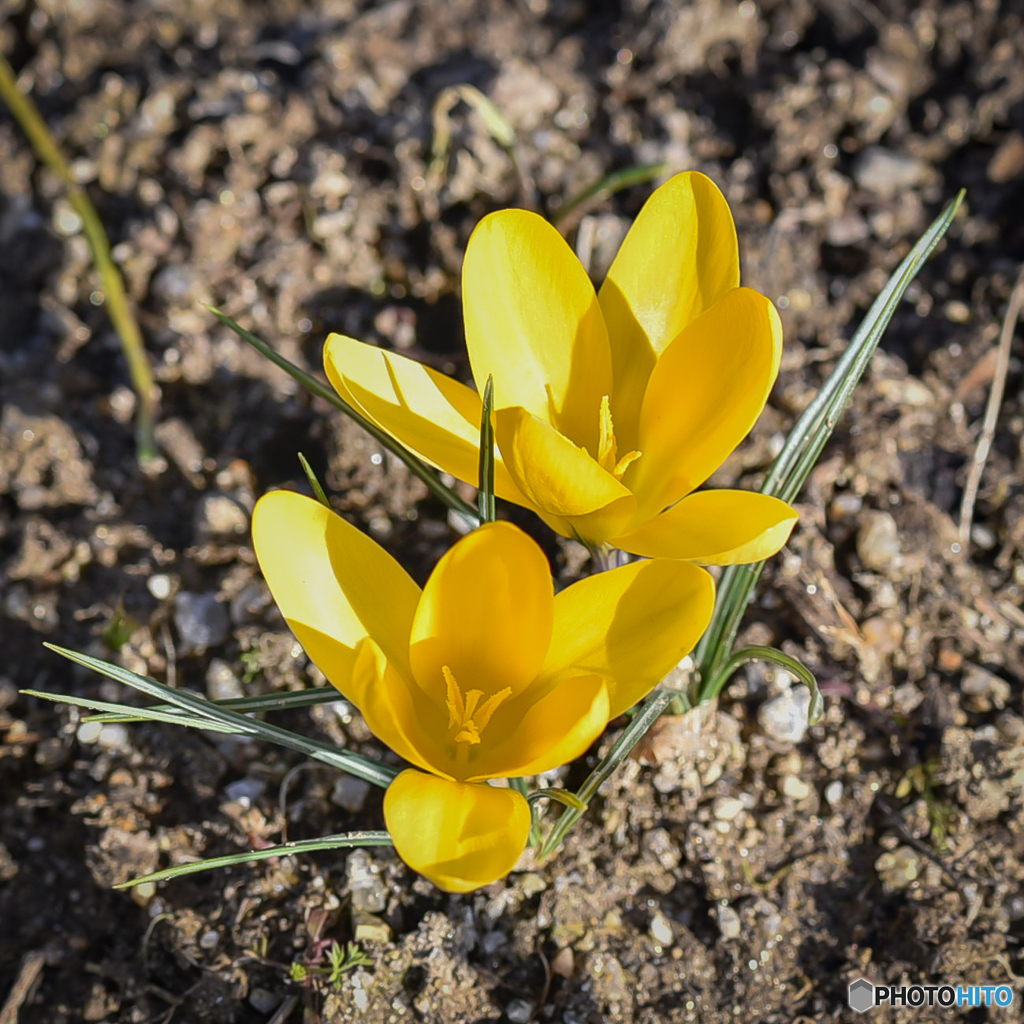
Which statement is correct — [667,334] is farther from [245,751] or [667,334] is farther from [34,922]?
[34,922]

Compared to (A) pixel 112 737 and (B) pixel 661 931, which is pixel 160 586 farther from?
(B) pixel 661 931

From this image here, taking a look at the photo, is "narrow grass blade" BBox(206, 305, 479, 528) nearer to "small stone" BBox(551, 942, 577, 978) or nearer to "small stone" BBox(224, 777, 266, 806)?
"small stone" BBox(224, 777, 266, 806)

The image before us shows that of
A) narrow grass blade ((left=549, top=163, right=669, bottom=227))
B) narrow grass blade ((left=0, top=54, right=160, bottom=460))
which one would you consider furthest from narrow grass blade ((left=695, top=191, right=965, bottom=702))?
narrow grass blade ((left=0, top=54, right=160, bottom=460))

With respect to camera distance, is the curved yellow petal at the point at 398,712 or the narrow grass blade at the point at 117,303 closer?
the curved yellow petal at the point at 398,712

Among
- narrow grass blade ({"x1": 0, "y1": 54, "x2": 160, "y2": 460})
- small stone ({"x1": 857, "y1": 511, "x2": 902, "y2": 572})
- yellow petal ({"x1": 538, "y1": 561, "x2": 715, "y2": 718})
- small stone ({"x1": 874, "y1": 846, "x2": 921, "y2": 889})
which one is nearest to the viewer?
yellow petal ({"x1": 538, "y1": 561, "x2": 715, "y2": 718})

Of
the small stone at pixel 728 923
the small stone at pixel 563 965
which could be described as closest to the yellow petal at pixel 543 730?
the small stone at pixel 563 965

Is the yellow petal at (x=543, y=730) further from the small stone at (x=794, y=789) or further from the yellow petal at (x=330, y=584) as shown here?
the small stone at (x=794, y=789)
